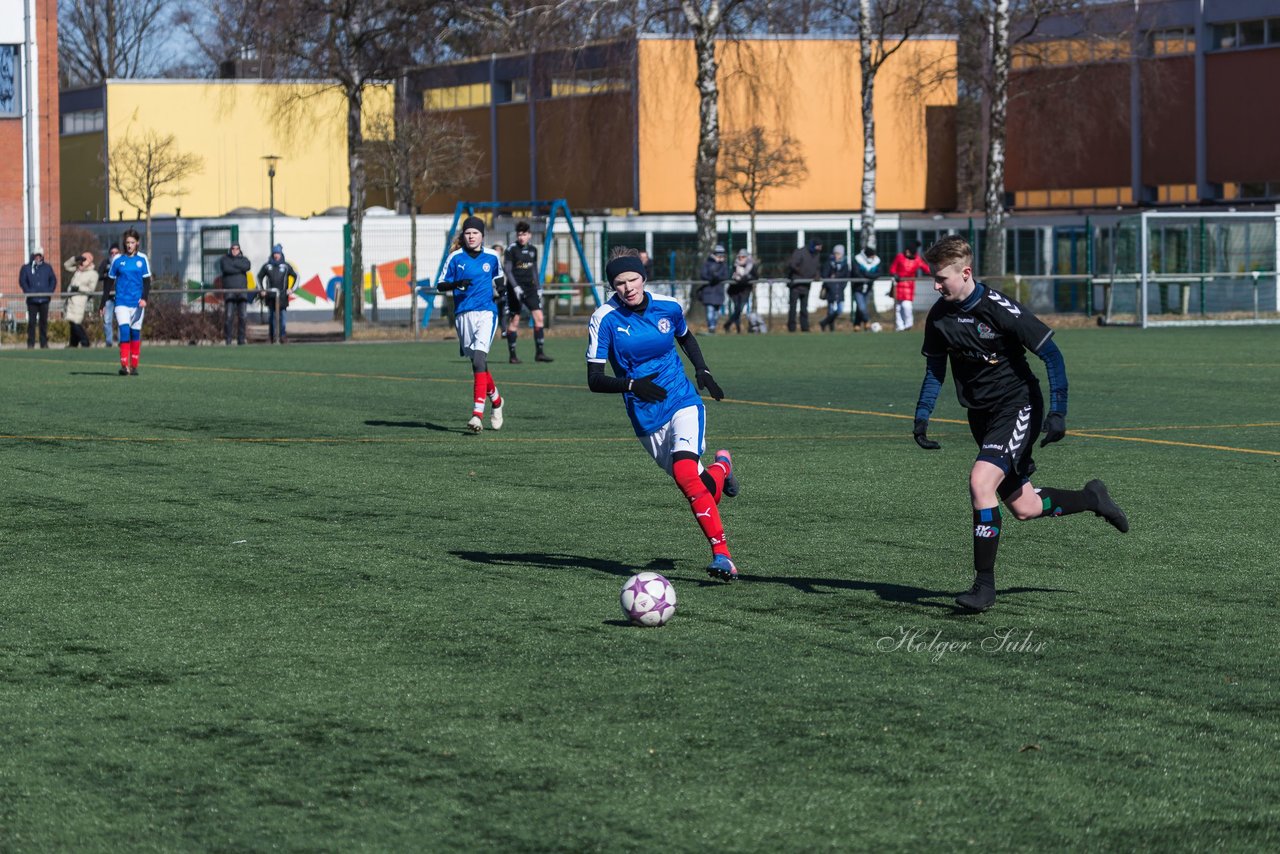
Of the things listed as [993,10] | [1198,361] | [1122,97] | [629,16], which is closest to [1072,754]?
[1198,361]

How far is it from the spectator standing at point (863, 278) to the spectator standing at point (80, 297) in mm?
15529

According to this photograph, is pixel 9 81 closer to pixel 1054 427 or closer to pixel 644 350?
pixel 644 350

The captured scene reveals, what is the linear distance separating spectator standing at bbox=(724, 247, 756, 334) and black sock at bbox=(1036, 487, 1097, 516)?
2965 centimetres

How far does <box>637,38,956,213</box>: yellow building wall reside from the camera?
171 feet

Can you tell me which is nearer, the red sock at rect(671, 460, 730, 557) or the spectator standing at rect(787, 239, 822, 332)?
the red sock at rect(671, 460, 730, 557)

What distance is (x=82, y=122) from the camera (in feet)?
214

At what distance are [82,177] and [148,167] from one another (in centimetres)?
1191

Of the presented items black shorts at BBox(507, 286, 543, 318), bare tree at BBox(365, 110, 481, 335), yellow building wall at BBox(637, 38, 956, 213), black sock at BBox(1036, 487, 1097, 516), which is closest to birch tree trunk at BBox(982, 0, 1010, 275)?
yellow building wall at BBox(637, 38, 956, 213)

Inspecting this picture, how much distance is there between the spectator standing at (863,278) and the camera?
41.2 metres

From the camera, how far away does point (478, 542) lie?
10711 millimetres

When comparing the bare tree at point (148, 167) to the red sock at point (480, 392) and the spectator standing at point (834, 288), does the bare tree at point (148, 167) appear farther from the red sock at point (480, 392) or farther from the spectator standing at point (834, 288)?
the red sock at point (480, 392)

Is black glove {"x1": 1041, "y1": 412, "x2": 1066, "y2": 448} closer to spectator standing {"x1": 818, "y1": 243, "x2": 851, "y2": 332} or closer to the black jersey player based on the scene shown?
the black jersey player

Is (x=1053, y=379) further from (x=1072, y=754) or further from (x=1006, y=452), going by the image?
(x=1072, y=754)

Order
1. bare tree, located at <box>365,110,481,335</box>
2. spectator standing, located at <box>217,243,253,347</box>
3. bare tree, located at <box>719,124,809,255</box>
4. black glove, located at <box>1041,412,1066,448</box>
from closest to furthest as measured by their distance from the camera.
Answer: black glove, located at <box>1041,412,1066,448</box> < spectator standing, located at <box>217,243,253,347</box> < bare tree, located at <box>365,110,481,335</box> < bare tree, located at <box>719,124,809,255</box>
